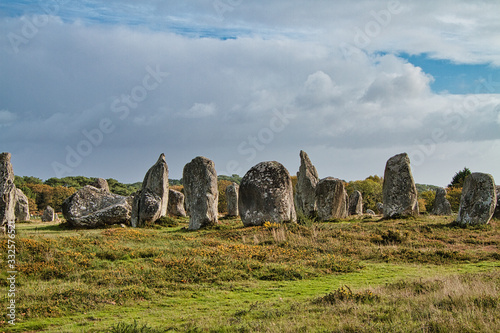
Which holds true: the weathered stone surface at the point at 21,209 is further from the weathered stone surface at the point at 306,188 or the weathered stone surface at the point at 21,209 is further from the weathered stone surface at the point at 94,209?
the weathered stone surface at the point at 306,188

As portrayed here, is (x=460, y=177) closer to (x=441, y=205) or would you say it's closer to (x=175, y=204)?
(x=441, y=205)

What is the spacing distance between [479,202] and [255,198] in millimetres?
12087

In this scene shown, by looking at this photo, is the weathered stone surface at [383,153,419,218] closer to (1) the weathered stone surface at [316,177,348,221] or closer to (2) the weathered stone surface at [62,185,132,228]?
(1) the weathered stone surface at [316,177,348,221]

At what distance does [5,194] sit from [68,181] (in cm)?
6915

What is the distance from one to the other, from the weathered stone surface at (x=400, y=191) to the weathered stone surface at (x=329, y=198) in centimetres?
377

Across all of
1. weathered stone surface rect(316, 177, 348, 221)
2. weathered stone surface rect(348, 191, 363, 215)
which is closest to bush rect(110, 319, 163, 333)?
weathered stone surface rect(316, 177, 348, 221)

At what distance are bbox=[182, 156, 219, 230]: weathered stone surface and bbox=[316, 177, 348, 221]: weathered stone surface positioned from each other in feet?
28.7

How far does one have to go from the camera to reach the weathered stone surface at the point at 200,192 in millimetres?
23562

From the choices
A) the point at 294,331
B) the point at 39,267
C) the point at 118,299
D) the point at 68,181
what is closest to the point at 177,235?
the point at 39,267

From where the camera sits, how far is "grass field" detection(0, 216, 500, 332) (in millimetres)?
7684
